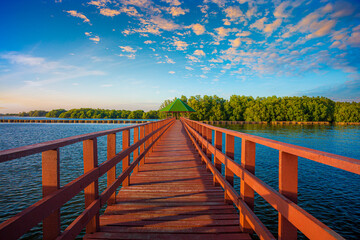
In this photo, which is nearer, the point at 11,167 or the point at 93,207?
the point at 93,207

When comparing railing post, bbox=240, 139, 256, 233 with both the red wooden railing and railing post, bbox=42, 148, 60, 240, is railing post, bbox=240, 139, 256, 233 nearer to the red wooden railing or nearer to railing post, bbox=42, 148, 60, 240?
the red wooden railing

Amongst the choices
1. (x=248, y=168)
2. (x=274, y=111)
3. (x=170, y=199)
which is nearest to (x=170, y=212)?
(x=170, y=199)

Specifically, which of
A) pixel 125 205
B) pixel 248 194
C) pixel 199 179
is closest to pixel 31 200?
pixel 125 205

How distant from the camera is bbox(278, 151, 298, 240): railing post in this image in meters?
1.61

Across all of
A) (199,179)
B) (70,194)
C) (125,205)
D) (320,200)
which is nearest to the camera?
(70,194)

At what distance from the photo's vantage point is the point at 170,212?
122 inches

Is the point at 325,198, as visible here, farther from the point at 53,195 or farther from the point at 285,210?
the point at 53,195

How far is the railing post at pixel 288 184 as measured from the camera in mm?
1611

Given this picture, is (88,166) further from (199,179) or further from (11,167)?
(11,167)

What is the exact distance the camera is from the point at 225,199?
11.0 feet

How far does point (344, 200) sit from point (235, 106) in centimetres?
9561

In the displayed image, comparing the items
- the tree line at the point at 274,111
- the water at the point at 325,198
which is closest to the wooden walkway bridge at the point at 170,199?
the water at the point at 325,198

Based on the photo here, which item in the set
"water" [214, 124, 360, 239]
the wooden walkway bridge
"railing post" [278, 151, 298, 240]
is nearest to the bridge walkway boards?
the wooden walkway bridge

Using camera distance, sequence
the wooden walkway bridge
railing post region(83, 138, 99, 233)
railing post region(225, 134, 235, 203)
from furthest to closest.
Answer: railing post region(225, 134, 235, 203) < railing post region(83, 138, 99, 233) < the wooden walkway bridge
